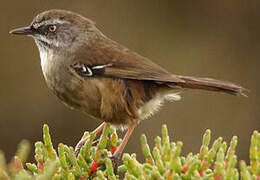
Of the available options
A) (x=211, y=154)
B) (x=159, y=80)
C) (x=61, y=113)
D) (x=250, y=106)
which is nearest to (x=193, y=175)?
(x=211, y=154)

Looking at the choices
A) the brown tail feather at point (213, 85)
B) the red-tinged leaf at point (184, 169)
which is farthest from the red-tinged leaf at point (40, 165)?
the brown tail feather at point (213, 85)

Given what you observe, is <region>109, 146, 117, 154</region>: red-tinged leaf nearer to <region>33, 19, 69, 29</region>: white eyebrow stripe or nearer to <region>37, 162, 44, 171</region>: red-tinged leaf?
<region>37, 162, 44, 171</region>: red-tinged leaf

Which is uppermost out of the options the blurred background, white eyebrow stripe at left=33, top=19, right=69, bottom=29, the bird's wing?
white eyebrow stripe at left=33, top=19, right=69, bottom=29

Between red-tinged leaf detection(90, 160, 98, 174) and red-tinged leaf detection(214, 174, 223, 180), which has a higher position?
red-tinged leaf detection(214, 174, 223, 180)

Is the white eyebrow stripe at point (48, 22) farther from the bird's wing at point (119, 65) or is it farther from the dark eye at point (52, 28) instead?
the bird's wing at point (119, 65)

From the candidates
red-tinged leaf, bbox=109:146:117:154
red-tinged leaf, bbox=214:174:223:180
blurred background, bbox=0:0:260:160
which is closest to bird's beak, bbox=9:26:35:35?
red-tinged leaf, bbox=109:146:117:154

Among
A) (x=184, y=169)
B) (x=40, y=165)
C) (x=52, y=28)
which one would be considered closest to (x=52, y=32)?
(x=52, y=28)

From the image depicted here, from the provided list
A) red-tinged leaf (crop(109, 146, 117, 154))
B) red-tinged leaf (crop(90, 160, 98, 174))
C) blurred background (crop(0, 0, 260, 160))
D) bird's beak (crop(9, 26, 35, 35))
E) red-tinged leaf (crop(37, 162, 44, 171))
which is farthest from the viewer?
blurred background (crop(0, 0, 260, 160))

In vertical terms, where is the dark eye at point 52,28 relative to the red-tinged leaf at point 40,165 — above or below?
above
